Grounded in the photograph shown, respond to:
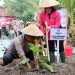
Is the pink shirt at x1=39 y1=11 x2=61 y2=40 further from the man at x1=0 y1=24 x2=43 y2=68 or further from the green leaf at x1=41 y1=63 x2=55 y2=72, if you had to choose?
the green leaf at x1=41 y1=63 x2=55 y2=72

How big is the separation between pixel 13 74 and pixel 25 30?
81cm

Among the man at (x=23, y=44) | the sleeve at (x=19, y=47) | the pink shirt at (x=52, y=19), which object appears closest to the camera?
the man at (x=23, y=44)

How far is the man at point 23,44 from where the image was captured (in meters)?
5.10

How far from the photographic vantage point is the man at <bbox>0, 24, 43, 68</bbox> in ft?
16.7

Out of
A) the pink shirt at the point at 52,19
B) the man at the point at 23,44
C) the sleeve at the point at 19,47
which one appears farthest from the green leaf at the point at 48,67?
the pink shirt at the point at 52,19

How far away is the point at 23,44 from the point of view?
17.7 ft

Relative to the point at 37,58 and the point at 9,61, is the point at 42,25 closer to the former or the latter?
the point at 9,61

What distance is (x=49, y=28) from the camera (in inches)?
224

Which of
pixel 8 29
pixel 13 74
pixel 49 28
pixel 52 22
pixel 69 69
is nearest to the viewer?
pixel 13 74

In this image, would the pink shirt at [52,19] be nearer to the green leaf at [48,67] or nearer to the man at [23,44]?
the man at [23,44]

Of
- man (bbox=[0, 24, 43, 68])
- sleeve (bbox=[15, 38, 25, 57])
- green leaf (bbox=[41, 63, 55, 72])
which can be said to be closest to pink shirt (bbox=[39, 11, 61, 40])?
man (bbox=[0, 24, 43, 68])

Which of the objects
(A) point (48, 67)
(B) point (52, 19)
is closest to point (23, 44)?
(A) point (48, 67)

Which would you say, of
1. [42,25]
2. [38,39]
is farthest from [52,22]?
[38,39]

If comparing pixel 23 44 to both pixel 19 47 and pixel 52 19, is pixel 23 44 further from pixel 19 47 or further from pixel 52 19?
pixel 52 19
